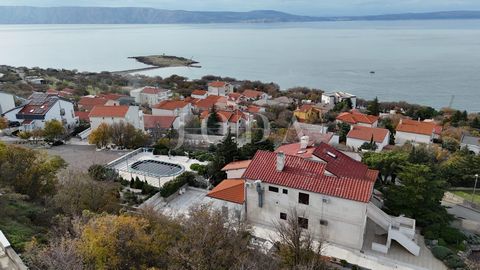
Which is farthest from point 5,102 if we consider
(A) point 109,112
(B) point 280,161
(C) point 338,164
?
(C) point 338,164

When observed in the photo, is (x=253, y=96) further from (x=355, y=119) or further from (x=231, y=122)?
(x=231, y=122)

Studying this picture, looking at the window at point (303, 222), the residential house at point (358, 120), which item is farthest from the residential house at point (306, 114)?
the window at point (303, 222)

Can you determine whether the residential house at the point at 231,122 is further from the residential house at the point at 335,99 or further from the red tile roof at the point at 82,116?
the residential house at the point at 335,99

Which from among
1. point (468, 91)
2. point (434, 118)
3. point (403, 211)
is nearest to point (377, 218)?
point (403, 211)

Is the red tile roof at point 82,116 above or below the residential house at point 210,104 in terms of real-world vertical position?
above

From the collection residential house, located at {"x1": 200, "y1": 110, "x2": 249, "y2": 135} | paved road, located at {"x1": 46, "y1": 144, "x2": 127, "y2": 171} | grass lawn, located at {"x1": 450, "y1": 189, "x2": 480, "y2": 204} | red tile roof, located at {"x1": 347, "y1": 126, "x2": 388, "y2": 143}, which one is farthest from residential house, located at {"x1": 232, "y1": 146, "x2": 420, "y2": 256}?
residential house, located at {"x1": 200, "y1": 110, "x2": 249, "y2": 135}

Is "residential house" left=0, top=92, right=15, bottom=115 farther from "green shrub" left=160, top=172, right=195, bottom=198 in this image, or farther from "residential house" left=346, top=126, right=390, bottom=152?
"residential house" left=346, top=126, right=390, bottom=152
